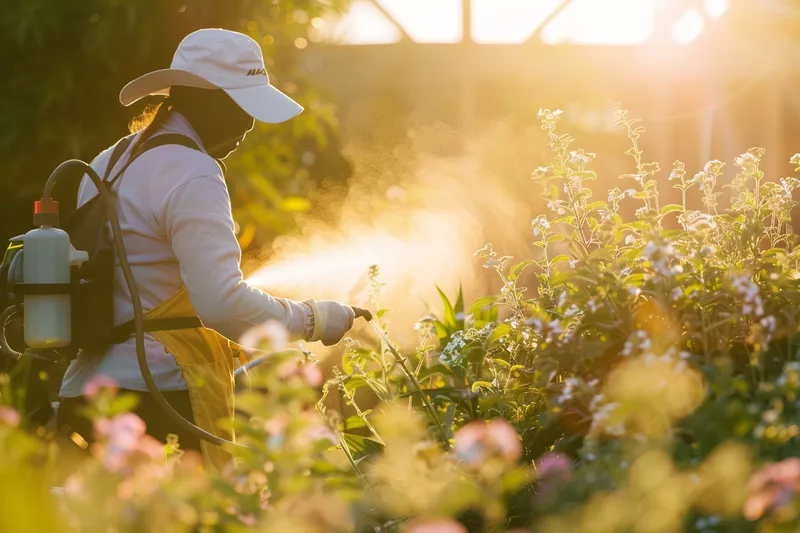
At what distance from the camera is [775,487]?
1.39 meters

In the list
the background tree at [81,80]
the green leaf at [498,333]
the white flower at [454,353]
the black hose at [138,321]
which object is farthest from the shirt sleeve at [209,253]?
the background tree at [81,80]

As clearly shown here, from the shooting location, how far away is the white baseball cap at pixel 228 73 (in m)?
2.52

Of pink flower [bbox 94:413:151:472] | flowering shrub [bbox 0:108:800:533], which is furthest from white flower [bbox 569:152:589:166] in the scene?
pink flower [bbox 94:413:151:472]

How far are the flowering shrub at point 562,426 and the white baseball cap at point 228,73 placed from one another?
60cm

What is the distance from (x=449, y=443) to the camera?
2418mm

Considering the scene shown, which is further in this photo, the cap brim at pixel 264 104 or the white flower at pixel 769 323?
the cap brim at pixel 264 104

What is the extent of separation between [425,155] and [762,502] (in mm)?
7515

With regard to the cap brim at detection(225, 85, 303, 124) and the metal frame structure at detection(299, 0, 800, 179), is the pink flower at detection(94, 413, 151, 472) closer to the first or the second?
the cap brim at detection(225, 85, 303, 124)

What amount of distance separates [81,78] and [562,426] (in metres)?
5.07

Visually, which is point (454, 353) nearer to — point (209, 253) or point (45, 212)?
point (209, 253)

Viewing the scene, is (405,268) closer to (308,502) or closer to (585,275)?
(585,275)

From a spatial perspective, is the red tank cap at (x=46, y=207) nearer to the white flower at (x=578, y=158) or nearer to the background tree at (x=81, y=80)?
the white flower at (x=578, y=158)

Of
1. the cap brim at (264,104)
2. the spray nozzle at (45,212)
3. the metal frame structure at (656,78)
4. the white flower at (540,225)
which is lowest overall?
the white flower at (540,225)

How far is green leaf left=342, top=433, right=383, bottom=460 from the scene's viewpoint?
2836 mm
